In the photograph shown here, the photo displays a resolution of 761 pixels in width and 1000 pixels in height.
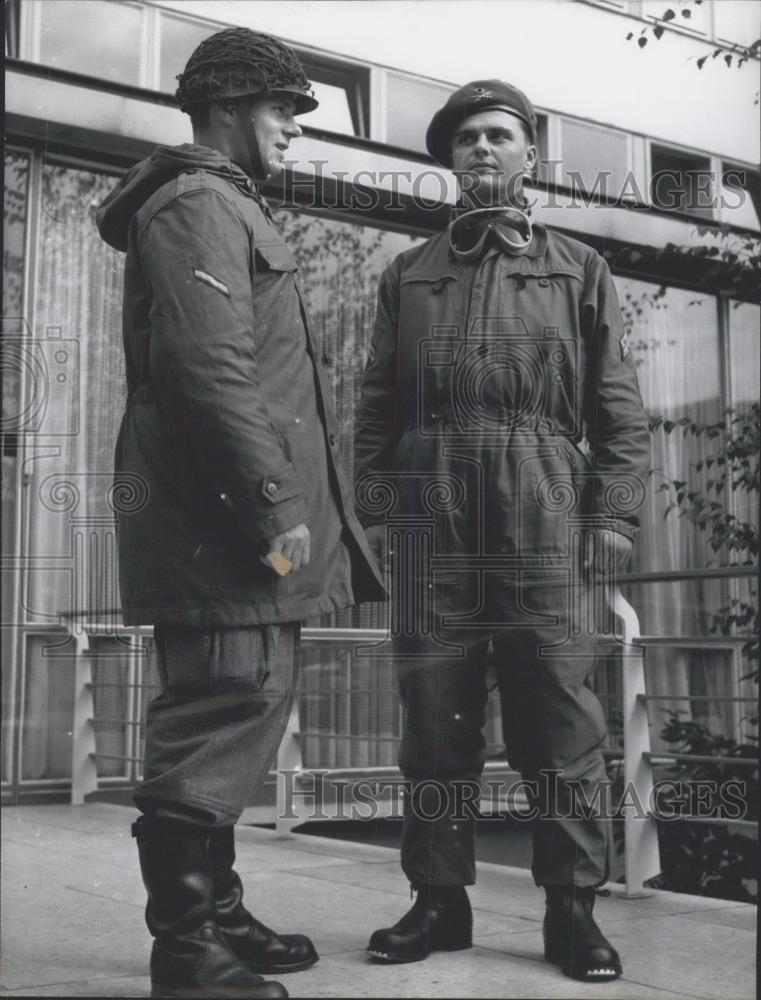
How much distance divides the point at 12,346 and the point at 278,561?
3.11 feet

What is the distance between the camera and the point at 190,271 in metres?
2.10

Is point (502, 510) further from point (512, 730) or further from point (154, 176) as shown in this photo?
point (154, 176)

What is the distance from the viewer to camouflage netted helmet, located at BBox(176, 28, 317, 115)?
2264 mm

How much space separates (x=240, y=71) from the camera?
7.43 ft

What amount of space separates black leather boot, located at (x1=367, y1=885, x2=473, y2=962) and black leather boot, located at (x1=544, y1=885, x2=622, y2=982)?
0.15 m

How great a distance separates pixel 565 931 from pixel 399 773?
413 mm

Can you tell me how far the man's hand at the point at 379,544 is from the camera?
7.82ft

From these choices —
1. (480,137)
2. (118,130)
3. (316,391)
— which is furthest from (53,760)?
(480,137)

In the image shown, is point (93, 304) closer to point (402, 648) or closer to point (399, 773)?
point (402, 648)

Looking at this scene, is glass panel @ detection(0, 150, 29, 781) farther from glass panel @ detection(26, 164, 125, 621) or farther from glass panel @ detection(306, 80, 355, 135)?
glass panel @ detection(306, 80, 355, 135)

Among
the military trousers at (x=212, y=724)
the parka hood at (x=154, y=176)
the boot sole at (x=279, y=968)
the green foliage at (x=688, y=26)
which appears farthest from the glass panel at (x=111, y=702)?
the green foliage at (x=688, y=26)

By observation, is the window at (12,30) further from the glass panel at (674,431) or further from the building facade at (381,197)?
the glass panel at (674,431)

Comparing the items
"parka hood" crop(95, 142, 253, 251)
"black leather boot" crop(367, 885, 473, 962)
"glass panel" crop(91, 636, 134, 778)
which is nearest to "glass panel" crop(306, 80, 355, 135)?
"parka hood" crop(95, 142, 253, 251)

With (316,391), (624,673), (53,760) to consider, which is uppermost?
(316,391)
